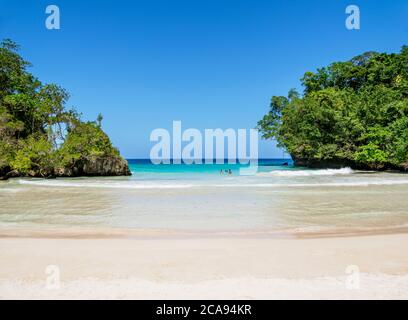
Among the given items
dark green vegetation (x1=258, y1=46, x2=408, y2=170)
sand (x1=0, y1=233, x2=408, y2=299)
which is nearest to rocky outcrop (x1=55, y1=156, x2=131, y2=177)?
dark green vegetation (x1=258, y1=46, x2=408, y2=170)

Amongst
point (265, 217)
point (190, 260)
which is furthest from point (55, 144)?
point (190, 260)

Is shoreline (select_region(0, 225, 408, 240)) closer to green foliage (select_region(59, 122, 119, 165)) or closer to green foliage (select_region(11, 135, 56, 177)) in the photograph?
green foliage (select_region(11, 135, 56, 177))

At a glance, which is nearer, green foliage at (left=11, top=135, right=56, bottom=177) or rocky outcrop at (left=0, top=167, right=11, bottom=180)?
green foliage at (left=11, top=135, right=56, bottom=177)

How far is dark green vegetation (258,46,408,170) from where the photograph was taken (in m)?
31.1

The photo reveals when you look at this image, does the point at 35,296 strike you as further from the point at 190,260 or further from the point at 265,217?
the point at 265,217

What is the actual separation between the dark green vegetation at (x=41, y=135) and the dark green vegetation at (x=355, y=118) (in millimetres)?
22409

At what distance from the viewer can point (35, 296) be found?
3.34m

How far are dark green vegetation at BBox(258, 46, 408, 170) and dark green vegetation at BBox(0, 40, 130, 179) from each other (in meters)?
22.4

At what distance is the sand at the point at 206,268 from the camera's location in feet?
11.3

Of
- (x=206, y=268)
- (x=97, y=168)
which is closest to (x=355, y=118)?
(x=97, y=168)

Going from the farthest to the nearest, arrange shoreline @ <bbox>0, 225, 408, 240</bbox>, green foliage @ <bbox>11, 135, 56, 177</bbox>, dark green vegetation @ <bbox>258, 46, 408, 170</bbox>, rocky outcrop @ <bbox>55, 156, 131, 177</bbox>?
dark green vegetation @ <bbox>258, 46, 408, 170</bbox> → rocky outcrop @ <bbox>55, 156, 131, 177</bbox> → green foliage @ <bbox>11, 135, 56, 177</bbox> → shoreline @ <bbox>0, 225, 408, 240</bbox>

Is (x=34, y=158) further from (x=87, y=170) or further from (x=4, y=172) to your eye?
(x=87, y=170)

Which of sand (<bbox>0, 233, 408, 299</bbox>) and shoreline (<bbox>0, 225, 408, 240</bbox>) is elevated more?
sand (<bbox>0, 233, 408, 299</bbox>)

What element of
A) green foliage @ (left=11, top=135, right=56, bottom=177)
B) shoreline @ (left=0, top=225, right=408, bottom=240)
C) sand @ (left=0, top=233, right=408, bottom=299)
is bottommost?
shoreline @ (left=0, top=225, right=408, bottom=240)
